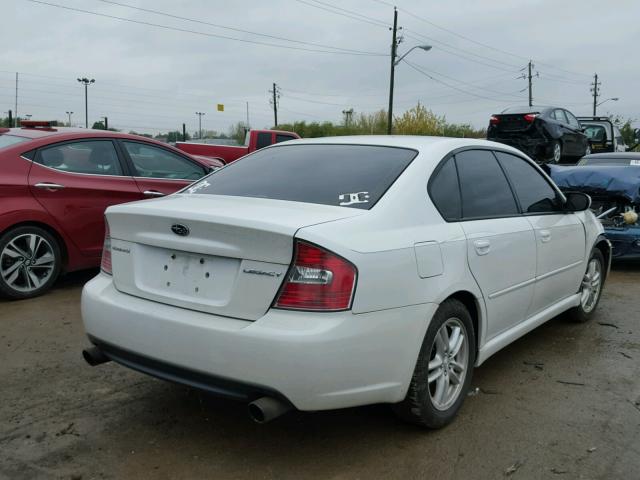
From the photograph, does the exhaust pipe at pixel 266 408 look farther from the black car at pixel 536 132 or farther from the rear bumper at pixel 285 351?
the black car at pixel 536 132

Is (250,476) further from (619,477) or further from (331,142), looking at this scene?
(331,142)

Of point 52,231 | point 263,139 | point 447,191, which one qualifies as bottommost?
point 52,231

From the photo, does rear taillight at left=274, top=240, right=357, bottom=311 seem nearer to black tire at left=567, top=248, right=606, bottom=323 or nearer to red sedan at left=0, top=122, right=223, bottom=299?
black tire at left=567, top=248, right=606, bottom=323

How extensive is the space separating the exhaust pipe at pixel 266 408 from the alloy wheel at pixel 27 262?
3.76 metres

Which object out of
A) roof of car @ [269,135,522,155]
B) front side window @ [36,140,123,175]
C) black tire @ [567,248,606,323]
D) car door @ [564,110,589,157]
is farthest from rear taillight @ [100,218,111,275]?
car door @ [564,110,589,157]

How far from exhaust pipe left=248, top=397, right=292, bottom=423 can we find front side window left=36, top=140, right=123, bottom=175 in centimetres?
414

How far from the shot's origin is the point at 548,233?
13.7 feet

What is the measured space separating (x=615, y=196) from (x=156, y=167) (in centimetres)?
538

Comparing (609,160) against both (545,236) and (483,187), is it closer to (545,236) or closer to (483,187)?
(545,236)

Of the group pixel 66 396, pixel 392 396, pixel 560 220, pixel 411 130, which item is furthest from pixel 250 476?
pixel 411 130

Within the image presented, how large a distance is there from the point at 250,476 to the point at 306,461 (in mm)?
287

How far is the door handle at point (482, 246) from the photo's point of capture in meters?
3.31

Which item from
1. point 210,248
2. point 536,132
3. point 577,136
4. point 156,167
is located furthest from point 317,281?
point 577,136

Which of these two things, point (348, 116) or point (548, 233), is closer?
point (548, 233)
